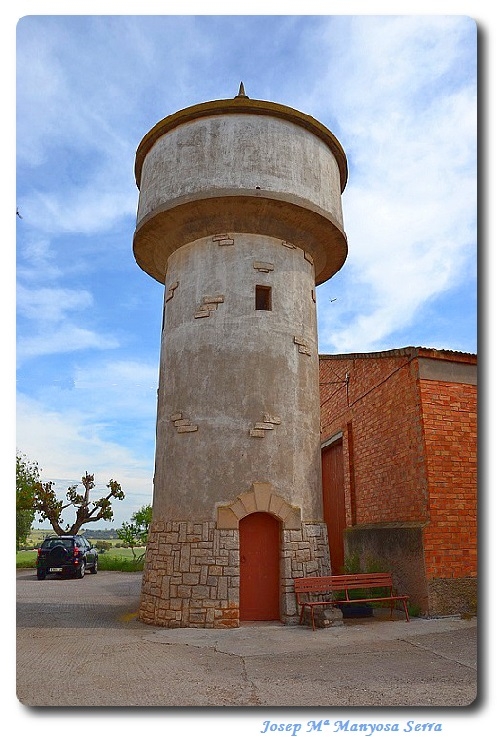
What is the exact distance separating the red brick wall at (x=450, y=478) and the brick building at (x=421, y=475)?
2 centimetres

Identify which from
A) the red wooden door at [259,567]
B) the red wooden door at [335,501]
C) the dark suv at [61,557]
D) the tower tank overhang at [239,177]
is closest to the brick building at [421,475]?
the red wooden door at [335,501]

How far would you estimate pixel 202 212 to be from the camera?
394 inches

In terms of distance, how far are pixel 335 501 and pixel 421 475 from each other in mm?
4907

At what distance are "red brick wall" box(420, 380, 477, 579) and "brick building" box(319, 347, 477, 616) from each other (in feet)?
0.05

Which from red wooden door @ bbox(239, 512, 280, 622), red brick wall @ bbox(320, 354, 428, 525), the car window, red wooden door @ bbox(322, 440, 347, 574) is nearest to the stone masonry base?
red wooden door @ bbox(239, 512, 280, 622)

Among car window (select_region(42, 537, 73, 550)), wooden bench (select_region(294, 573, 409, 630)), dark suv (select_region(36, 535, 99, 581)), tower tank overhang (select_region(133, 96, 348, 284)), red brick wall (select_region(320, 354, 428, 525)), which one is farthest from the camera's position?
car window (select_region(42, 537, 73, 550))

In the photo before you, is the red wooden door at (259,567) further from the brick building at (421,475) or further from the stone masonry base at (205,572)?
the brick building at (421,475)

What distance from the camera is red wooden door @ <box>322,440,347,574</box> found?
13859 millimetres

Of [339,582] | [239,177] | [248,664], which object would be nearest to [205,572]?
[339,582]

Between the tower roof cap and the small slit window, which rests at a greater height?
the tower roof cap

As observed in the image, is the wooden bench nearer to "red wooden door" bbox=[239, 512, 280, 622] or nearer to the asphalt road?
the asphalt road

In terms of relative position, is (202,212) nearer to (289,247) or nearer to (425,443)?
(289,247)

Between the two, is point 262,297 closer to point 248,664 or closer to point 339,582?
point 339,582
